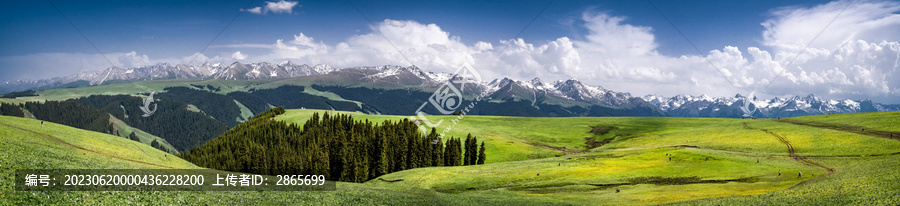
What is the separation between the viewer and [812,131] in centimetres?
10450

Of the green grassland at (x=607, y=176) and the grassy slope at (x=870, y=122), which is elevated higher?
the grassy slope at (x=870, y=122)

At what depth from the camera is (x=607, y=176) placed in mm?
67250

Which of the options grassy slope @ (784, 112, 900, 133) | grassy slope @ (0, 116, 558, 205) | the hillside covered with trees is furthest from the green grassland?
the hillside covered with trees

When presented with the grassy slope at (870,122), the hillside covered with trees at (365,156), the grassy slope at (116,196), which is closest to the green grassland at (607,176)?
the grassy slope at (116,196)

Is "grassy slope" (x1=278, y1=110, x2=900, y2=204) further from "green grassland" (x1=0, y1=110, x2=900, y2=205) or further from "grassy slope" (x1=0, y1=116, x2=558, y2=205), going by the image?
"grassy slope" (x1=0, y1=116, x2=558, y2=205)

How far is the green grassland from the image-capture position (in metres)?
33.2

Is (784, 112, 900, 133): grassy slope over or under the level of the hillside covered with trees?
over

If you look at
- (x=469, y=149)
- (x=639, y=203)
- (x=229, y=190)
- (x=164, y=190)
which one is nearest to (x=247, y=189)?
(x=229, y=190)

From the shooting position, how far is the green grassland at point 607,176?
109 ft

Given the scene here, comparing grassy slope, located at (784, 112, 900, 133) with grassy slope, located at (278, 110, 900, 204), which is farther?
grassy slope, located at (784, 112, 900, 133)

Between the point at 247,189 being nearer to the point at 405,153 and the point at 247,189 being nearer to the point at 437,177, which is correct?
the point at 437,177

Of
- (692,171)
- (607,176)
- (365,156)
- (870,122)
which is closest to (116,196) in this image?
(607,176)

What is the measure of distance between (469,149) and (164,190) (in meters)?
97.8

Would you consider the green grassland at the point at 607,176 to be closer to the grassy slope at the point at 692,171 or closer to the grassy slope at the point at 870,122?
the grassy slope at the point at 692,171
